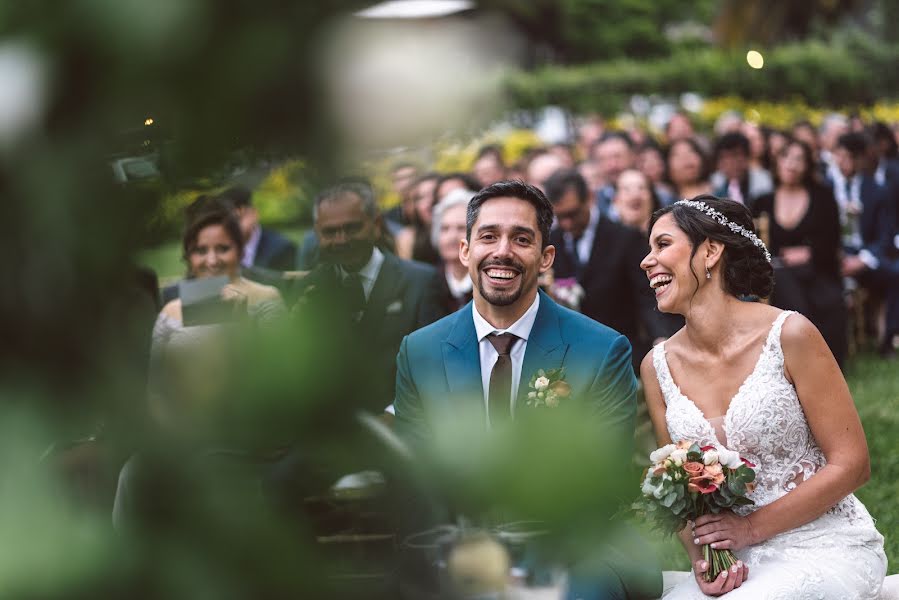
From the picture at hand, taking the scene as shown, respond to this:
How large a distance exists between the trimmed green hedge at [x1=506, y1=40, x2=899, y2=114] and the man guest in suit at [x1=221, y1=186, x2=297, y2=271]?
15567 mm

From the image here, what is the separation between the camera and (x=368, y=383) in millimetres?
608

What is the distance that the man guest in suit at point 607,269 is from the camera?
6.35 metres

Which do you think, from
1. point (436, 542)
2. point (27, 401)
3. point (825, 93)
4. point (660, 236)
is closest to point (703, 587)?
point (660, 236)

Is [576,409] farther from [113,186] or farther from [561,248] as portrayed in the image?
[561,248]

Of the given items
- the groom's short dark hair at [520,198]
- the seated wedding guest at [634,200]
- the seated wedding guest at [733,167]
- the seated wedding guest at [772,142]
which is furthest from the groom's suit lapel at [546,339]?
the seated wedding guest at [772,142]

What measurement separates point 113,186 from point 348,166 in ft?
0.37

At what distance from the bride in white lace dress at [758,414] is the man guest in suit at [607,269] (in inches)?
104

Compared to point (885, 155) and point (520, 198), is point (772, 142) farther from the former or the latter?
point (520, 198)

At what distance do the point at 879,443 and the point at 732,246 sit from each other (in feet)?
12.8

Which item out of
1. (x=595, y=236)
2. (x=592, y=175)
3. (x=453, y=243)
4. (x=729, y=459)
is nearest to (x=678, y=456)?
(x=729, y=459)

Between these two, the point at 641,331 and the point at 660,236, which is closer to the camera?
the point at 660,236

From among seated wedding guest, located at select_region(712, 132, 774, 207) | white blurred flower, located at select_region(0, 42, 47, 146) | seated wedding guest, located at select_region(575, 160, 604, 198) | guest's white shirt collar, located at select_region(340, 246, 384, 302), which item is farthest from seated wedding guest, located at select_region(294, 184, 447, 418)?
seated wedding guest, located at select_region(712, 132, 774, 207)

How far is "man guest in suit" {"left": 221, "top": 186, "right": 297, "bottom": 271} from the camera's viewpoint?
587 mm

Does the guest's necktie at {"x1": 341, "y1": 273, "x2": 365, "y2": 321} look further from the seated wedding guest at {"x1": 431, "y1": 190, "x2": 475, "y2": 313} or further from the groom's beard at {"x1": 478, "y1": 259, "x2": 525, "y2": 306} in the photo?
the seated wedding guest at {"x1": 431, "y1": 190, "x2": 475, "y2": 313}
